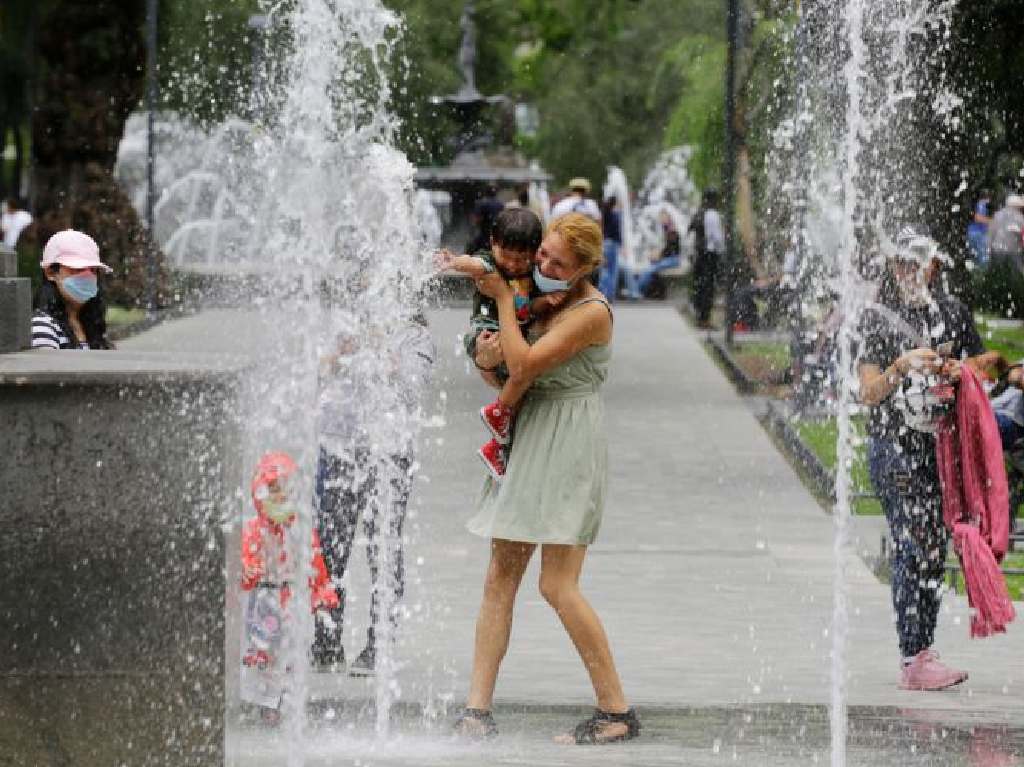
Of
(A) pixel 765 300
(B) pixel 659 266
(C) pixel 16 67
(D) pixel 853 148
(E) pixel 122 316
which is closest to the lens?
(D) pixel 853 148

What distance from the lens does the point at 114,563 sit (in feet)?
20.3

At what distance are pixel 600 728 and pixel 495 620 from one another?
1.56 ft

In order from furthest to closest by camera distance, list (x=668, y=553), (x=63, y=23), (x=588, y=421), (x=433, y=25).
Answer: (x=433, y=25), (x=63, y=23), (x=668, y=553), (x=588, y=421)

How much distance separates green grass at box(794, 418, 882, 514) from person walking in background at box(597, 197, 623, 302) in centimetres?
1363

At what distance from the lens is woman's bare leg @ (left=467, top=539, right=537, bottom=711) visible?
775 cm

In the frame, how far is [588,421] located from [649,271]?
29.5 metres

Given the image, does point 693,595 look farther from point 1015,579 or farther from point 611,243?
point 611,243

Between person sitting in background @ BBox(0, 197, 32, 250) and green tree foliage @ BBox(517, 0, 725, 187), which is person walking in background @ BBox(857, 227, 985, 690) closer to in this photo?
person sitting in background @ BBox(0, 197, 32, 250)

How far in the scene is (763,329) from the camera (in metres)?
28.5

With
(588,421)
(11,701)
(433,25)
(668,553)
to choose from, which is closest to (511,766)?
(588,421)

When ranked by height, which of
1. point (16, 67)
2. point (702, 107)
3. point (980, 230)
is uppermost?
point (16, 67)

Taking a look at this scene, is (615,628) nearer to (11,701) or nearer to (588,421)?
(588,421)

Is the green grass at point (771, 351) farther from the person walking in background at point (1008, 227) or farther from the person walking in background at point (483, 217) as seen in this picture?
the person walking in background at point (483, 217)

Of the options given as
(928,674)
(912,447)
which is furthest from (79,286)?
(928,674)
